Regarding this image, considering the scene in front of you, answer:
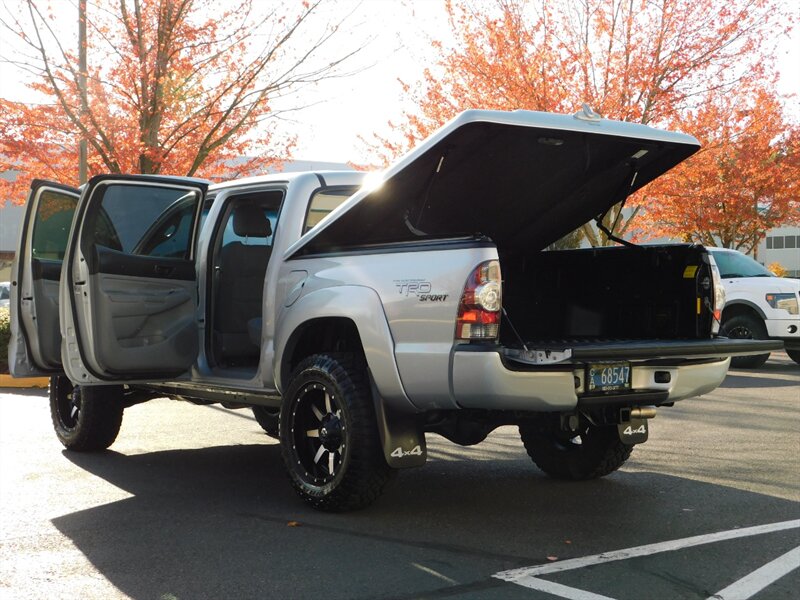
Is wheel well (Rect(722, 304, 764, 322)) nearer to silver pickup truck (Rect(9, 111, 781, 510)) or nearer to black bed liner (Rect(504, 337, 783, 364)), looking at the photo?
silver pickup truck (Rect(9, 111, 781, 510))

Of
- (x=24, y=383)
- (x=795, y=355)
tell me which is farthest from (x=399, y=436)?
(x=795, y=355)

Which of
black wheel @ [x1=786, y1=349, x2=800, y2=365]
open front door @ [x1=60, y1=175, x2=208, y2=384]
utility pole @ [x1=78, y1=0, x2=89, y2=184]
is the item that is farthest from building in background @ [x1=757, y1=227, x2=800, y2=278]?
open front door @ [x1=60, y1=175, x2=208, y2=384]

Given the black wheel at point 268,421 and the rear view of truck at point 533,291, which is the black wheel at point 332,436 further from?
the black wheel at point 268,421

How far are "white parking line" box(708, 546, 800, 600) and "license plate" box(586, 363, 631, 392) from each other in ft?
3.82

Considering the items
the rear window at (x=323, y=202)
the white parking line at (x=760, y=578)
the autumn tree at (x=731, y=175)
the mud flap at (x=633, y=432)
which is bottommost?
the white parking line at (x=760, y=578)

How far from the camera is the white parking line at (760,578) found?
4.26 meters

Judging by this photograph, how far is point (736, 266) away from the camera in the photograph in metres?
16.1

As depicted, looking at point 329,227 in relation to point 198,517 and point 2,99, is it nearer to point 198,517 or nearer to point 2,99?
point 198,517

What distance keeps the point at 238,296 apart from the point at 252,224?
2.40 feet

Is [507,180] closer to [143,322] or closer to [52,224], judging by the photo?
[143,322]

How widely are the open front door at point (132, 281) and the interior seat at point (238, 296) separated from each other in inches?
11.2

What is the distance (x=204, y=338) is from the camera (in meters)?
7.23

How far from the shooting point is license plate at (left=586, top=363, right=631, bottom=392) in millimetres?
5348

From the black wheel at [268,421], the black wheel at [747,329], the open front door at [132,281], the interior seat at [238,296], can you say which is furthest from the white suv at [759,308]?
the open front door at [132,281]
